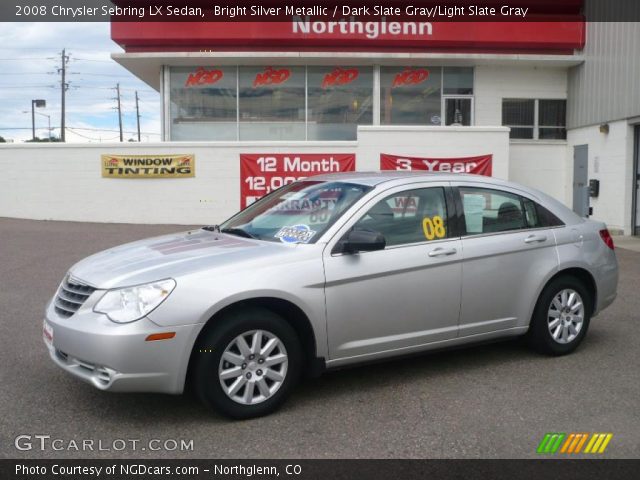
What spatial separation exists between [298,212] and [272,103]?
53.7 ft

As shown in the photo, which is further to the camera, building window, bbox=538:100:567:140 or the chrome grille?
building window, bbox=538:100:567:140

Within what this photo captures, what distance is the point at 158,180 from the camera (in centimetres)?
1834

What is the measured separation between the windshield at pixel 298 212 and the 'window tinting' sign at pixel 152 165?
12647 mm

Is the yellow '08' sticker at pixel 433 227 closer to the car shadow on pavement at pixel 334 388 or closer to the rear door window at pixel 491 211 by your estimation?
the rear door window at pixel 491 211

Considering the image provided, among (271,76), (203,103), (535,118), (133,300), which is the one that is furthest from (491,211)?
(535,118)

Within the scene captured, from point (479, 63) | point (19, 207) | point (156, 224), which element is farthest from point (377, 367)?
point (479, 63)

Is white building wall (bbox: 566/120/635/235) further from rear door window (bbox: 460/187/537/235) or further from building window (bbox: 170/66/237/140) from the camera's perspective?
rear door window (bbox: 460/187/537/235)

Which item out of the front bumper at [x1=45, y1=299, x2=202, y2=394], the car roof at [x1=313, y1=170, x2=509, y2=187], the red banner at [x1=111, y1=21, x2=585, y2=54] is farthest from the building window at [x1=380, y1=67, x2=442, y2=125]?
the front bumper at [x1=45, y1=299, x2=202, y2=394]

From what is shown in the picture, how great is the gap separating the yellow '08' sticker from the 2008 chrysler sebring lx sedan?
11 mm

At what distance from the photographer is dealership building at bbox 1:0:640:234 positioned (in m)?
18.3

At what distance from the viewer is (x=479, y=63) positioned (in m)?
21.0
